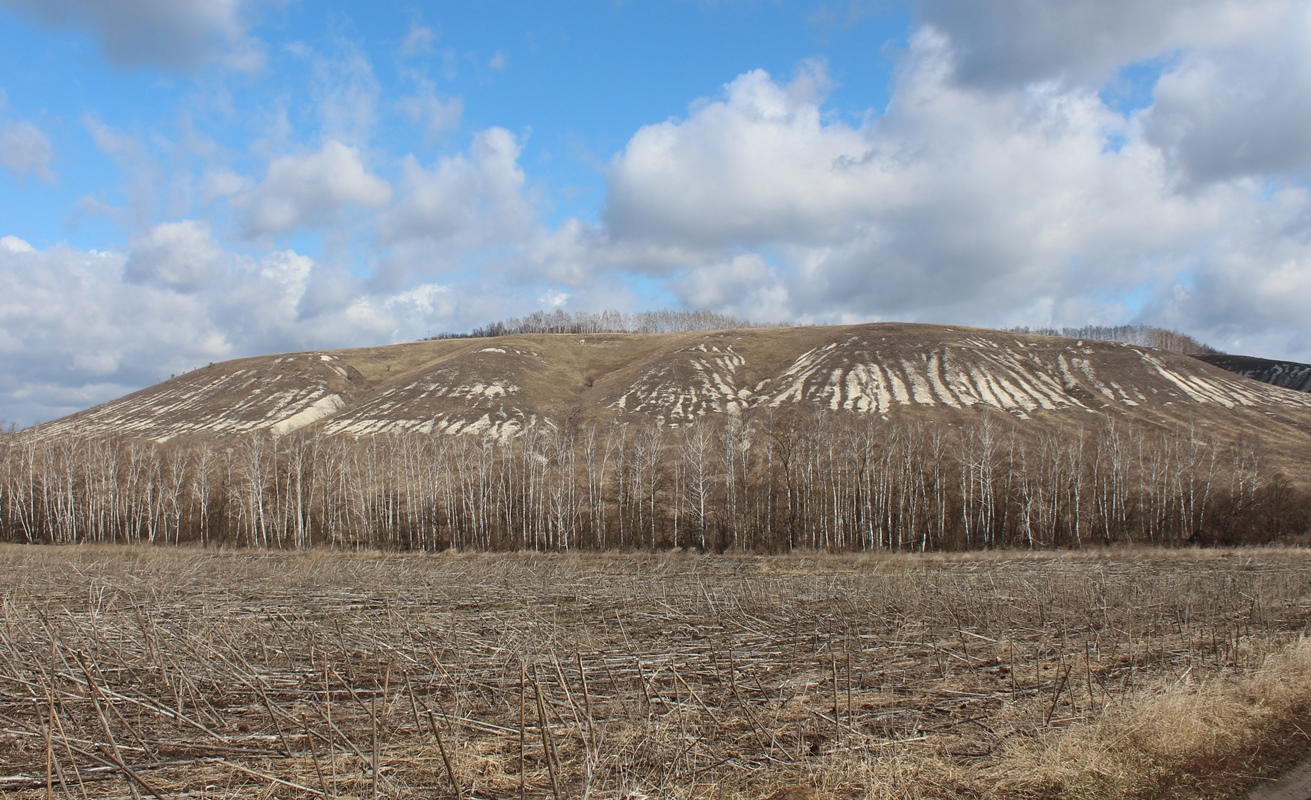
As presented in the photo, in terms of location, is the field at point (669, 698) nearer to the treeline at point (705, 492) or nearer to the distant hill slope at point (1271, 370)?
the treeline at point (705, 492)

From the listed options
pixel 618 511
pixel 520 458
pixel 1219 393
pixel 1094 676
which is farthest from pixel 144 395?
pixel 1219 393

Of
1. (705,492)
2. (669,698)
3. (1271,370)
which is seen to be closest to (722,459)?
(705,492)

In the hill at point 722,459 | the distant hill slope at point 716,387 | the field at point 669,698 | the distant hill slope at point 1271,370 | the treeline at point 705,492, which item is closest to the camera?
the field at point 669,698

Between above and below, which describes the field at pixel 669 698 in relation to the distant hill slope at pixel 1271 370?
below

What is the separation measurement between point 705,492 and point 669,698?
54490mm

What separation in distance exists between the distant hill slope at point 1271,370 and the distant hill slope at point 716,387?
78.8 metres

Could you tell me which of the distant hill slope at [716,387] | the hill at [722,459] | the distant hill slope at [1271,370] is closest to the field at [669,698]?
the hill at [722,459]

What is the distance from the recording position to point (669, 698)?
12.1 metres

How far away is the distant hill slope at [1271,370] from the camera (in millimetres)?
154375

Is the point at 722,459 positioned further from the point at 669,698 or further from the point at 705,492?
the point at 669,698

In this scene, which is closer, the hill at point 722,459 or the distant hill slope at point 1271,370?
the hill at point 722,459

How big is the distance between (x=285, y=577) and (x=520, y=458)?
44.3 metres

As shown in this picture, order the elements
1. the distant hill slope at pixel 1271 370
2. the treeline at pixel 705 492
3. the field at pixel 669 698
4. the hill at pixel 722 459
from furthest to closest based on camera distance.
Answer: the distant hill slope at pixel 1271 370
the hill at pixel 722 459
the treeline at pixel 705 492
the field at pixel 669 698

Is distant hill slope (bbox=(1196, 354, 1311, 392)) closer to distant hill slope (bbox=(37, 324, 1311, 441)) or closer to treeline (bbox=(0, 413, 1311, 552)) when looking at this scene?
distant hill slope (bbox=(37, 324, 1311, 441))
